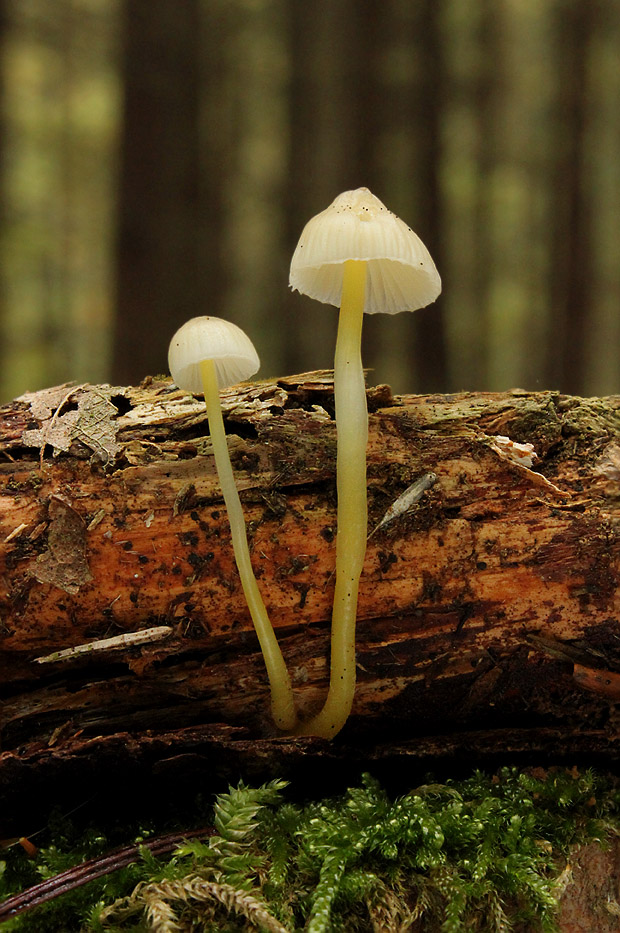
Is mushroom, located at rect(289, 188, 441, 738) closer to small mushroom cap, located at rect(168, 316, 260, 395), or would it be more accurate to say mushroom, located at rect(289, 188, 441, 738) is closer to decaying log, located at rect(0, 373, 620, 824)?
decaying log, located at rect(0, 373, 620, 824)

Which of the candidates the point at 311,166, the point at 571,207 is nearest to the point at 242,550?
the point at 311,166

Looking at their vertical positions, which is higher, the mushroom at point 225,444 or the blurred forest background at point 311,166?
the blurred forest background at point 311,166

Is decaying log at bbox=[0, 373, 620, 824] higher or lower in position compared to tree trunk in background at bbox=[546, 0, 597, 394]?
lower

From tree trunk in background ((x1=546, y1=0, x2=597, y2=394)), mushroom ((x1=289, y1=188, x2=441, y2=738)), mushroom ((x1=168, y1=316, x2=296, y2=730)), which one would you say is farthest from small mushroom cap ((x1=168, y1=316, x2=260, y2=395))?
tree trunk in background ((x1=546, y1=0, x2=597, y2=394))

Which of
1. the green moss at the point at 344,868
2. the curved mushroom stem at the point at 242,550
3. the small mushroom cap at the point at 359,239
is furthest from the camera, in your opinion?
the curved mushroom stem at the point at 242,550

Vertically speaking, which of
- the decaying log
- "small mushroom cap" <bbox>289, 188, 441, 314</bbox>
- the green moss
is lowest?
the green moss

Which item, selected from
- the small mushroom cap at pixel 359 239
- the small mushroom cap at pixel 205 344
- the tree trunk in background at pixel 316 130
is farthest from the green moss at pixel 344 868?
the tree trunk in background at pixel 316 130

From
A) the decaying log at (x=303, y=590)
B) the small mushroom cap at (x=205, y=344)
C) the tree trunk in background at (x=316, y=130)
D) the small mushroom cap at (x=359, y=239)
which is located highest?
the tree trunk in background at (x=316, y=130)

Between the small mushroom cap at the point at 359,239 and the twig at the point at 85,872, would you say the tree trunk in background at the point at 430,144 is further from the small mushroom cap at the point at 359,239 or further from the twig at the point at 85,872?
the twig at the point at 85,872
